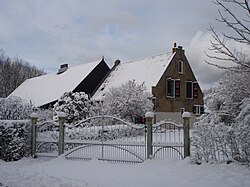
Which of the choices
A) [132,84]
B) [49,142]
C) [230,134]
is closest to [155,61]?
[132,84]

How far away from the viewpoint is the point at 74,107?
2412cm

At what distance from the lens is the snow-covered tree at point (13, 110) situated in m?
16.7

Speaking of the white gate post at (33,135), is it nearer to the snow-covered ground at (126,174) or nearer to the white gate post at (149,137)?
the snow-covered ground at (126,174)

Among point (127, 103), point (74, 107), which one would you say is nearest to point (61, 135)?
point (74, 107)

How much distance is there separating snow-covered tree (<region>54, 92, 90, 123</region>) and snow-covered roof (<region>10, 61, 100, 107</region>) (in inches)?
309

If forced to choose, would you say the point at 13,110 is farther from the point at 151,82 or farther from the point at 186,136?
the point at 151,82

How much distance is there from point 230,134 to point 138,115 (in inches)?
624

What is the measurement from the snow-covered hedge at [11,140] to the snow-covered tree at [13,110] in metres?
4.00

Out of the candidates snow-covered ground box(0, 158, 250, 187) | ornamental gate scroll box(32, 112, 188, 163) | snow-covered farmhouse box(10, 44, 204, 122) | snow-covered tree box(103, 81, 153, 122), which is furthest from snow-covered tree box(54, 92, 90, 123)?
snow-covered ground box(0, 158, 250, 187)

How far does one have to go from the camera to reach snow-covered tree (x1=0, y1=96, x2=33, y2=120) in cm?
1670

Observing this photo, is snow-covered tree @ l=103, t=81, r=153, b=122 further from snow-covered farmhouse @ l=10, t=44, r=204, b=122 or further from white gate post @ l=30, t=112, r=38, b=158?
white gate post @ l=30, t=112, r=38, b=158

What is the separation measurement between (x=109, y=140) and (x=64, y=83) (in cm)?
2446

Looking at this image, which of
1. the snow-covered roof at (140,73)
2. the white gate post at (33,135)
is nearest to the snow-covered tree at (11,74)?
the snow-covered roof at (140,73)

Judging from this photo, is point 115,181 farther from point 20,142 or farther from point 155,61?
point 155,61
